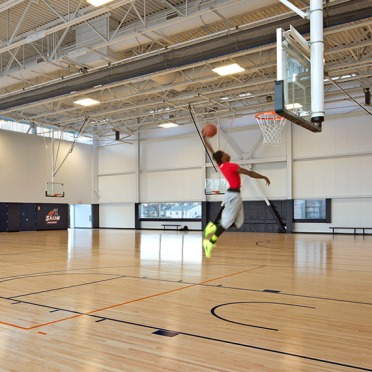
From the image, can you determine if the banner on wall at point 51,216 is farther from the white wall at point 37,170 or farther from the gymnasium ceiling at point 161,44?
the gymnasium ceiling at point 161,44

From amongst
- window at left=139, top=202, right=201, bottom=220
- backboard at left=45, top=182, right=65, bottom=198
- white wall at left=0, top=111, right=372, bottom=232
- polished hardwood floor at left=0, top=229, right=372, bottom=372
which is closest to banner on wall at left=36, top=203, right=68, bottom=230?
white wall at left=0, top=111, right=372, bottom=232

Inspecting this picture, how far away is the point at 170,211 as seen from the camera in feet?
97.6

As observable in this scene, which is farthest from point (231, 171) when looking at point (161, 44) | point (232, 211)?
point (161, 44)

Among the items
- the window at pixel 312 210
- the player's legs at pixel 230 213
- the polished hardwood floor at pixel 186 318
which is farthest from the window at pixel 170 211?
the player's legs at pixel 230 213

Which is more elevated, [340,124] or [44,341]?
[340,124]

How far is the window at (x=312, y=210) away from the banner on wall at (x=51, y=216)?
55.2ft

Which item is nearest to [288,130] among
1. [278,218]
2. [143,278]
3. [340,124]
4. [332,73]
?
[340,124]

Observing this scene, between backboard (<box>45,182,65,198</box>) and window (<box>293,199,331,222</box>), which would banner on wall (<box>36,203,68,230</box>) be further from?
window (<box>293,199,331,222</box>)

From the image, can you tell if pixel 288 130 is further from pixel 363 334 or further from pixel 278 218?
pixel 363 334

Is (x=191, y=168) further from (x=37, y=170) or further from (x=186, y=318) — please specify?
(x=186, y=318)

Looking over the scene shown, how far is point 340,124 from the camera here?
23.0 metres

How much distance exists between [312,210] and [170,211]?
1004 centimetres

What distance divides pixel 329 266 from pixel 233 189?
5031 mm

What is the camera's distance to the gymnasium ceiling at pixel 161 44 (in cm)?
1235
